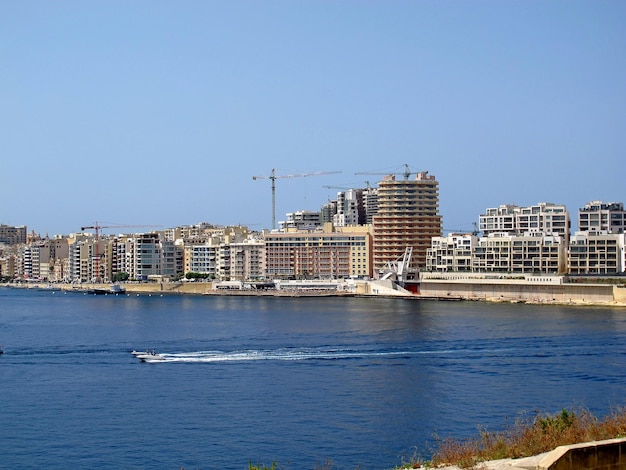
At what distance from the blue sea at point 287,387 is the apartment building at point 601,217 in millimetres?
25118

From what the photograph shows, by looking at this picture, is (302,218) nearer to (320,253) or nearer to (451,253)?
(320,253)

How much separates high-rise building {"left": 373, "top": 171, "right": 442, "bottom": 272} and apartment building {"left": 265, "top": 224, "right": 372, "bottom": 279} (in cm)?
349

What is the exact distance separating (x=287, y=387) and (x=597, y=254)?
125 ft

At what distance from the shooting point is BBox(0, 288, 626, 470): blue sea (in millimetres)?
16312

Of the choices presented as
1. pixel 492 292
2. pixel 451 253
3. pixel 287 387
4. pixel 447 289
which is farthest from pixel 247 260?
pixel 287 387

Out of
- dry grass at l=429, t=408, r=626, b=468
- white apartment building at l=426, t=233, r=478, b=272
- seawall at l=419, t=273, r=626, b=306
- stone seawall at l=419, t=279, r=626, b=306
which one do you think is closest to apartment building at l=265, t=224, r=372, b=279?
white apartment building at l=426, t=233, r=478, b=272

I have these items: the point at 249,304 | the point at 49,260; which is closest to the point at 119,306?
the point at 249,304

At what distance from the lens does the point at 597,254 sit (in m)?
55.9

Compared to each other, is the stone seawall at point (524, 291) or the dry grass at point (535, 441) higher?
the stone seawall at point (524, 291)

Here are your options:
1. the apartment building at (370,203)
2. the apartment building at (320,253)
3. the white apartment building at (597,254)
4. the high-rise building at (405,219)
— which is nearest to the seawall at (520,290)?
the white apartment building at (597,254)

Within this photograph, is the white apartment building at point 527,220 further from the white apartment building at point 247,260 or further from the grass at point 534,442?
the grass at point 534,442

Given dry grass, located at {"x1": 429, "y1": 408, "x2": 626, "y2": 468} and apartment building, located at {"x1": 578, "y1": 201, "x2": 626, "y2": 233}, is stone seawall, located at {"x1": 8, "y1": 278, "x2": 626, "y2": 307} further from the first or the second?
dry grass, located at {"x1": 429, "y1": 408, "x2": 626, "y2": 468}

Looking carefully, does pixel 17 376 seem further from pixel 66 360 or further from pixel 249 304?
pixel 249 304

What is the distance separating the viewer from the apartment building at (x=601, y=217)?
64.2 meters
